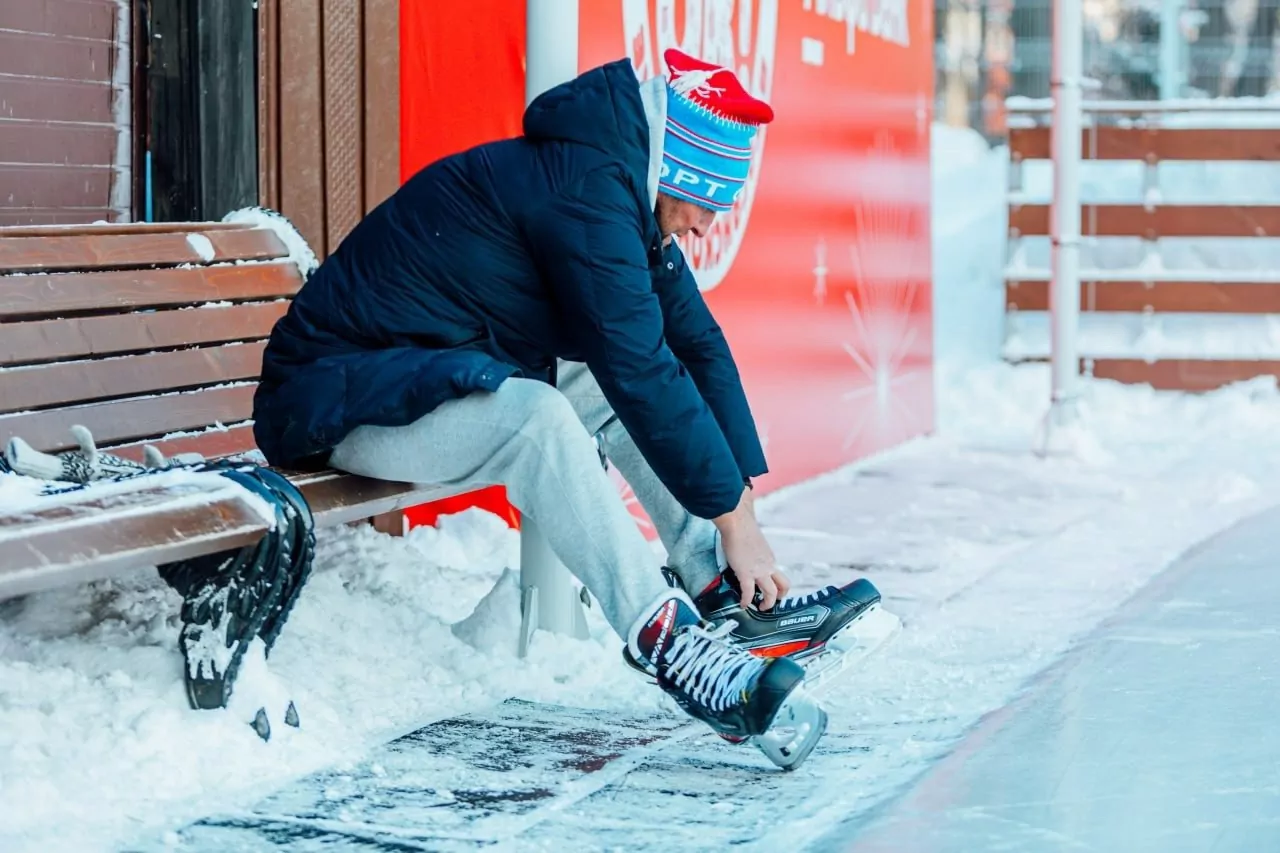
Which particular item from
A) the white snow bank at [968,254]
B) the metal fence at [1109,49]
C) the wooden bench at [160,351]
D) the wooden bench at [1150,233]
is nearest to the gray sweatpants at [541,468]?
the wooden bench at [160,351]

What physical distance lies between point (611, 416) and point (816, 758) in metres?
0.76

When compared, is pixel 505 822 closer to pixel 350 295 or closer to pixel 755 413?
pixel 350 295

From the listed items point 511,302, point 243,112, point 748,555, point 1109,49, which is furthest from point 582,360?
point 1109,49

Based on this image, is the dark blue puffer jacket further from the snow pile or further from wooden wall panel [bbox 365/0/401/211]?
wooden wall panel [bbox 365/0/401/211]

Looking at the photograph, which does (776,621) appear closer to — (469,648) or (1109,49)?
(469,648)

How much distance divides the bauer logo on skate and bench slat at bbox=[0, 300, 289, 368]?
4.25 ft

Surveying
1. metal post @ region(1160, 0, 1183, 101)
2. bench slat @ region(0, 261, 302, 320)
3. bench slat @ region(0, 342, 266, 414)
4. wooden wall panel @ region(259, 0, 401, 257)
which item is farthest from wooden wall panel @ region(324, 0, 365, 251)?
metal post @ region(1160, 0, 1183, 101)

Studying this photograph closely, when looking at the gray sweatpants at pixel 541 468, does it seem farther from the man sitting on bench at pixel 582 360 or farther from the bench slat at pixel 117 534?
the bench slat at pixel 117 534

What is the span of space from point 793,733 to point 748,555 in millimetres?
336

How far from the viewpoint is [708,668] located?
2.93 metres

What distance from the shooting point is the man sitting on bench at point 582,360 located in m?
3.00

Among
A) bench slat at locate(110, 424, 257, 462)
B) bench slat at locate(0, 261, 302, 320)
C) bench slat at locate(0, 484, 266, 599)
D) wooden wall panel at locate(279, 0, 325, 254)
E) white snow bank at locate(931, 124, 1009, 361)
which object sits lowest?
white snow bank at locate(931, 124, 1009, 361)

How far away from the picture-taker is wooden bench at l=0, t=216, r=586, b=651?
3.20m

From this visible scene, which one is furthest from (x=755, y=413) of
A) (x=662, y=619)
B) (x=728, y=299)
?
(x=662, y=619)
